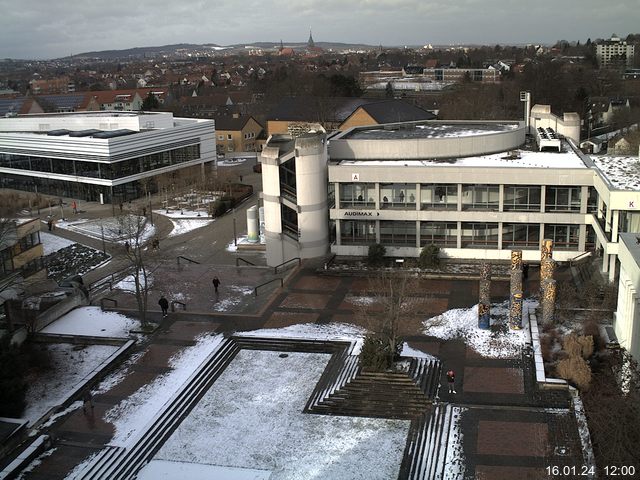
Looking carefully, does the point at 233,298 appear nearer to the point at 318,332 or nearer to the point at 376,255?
the point at 318,332

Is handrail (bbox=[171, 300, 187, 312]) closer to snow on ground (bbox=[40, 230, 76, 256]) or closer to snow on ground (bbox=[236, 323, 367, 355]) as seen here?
snow on ground (bbox=[236, 323, 367, 355])

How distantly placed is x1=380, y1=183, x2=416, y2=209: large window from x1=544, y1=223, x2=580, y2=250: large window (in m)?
8.20

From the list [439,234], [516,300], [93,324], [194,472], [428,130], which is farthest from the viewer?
[428,130]

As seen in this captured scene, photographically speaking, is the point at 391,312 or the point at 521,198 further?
the point at 521,198

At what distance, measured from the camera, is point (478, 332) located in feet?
105

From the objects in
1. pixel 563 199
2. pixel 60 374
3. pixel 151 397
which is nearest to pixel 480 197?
pixel 563 199

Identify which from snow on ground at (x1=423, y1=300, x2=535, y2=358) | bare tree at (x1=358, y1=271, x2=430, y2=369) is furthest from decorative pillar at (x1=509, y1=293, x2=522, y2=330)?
bare tree at (x1=358, y1=271, x2=430, y2=369)

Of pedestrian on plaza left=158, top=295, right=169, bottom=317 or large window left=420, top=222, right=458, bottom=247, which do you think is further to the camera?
large window left=420, top=222, right=458, bottom=247

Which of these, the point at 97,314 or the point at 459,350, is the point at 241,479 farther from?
the point at 97,314

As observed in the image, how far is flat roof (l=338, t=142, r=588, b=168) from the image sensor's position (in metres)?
43.1

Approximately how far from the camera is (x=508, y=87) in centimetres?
11525

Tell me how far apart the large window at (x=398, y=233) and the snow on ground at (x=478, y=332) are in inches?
372

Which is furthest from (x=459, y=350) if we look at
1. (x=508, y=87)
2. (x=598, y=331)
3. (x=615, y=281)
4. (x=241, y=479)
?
(x=508, y=87)

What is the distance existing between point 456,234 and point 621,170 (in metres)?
10.1
